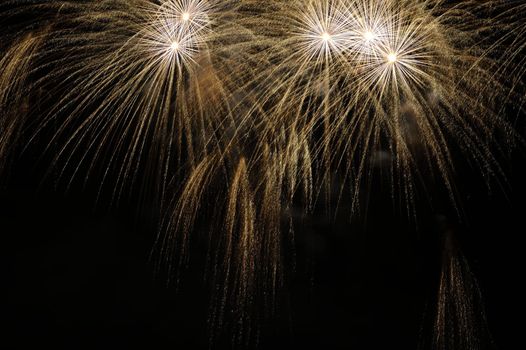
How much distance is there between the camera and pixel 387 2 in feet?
14.9

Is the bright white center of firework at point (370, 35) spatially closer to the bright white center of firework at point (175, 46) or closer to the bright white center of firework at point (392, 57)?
the bright white center of firework at point (392, 57)

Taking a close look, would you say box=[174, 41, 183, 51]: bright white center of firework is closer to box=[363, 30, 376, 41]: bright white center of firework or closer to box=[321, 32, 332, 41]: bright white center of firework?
box=[321, 32, 332, 41]: bright white center of firework

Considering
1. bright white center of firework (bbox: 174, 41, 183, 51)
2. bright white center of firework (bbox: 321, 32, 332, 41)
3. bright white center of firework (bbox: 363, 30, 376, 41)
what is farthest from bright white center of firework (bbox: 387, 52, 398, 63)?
bright white center of firework (bbox: 174, 41, 183, 51)

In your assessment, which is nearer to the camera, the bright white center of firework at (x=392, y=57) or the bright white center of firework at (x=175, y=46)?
the bright white center of firework at (x=392, y=57)

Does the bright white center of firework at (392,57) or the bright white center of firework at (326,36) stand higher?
the bright white center of firework at (326,36)

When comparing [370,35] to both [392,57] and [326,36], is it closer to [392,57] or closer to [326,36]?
[392,57]

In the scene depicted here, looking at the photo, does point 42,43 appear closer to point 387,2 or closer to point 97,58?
point 97,58

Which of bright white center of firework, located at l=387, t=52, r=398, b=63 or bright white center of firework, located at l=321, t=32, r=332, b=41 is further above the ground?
bright white center of firework, located at l=321, t=32, r=332, b=41

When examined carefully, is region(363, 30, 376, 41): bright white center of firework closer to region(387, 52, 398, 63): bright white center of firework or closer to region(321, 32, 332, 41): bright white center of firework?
region(387, 52, 398, 63): bright white center of firework

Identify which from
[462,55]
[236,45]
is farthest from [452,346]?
[236,45]

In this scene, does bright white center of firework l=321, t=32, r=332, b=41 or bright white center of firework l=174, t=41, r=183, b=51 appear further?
bright white center of firework l=174, t=41, r=183, b=51

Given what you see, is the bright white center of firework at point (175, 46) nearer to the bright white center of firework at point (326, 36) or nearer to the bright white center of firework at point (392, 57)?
the bright white center of firework at point (326, 36)

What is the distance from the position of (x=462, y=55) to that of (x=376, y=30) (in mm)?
1005

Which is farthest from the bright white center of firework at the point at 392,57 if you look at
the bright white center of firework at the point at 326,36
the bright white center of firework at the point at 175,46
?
the bright white center of firework at the point at 175,46
